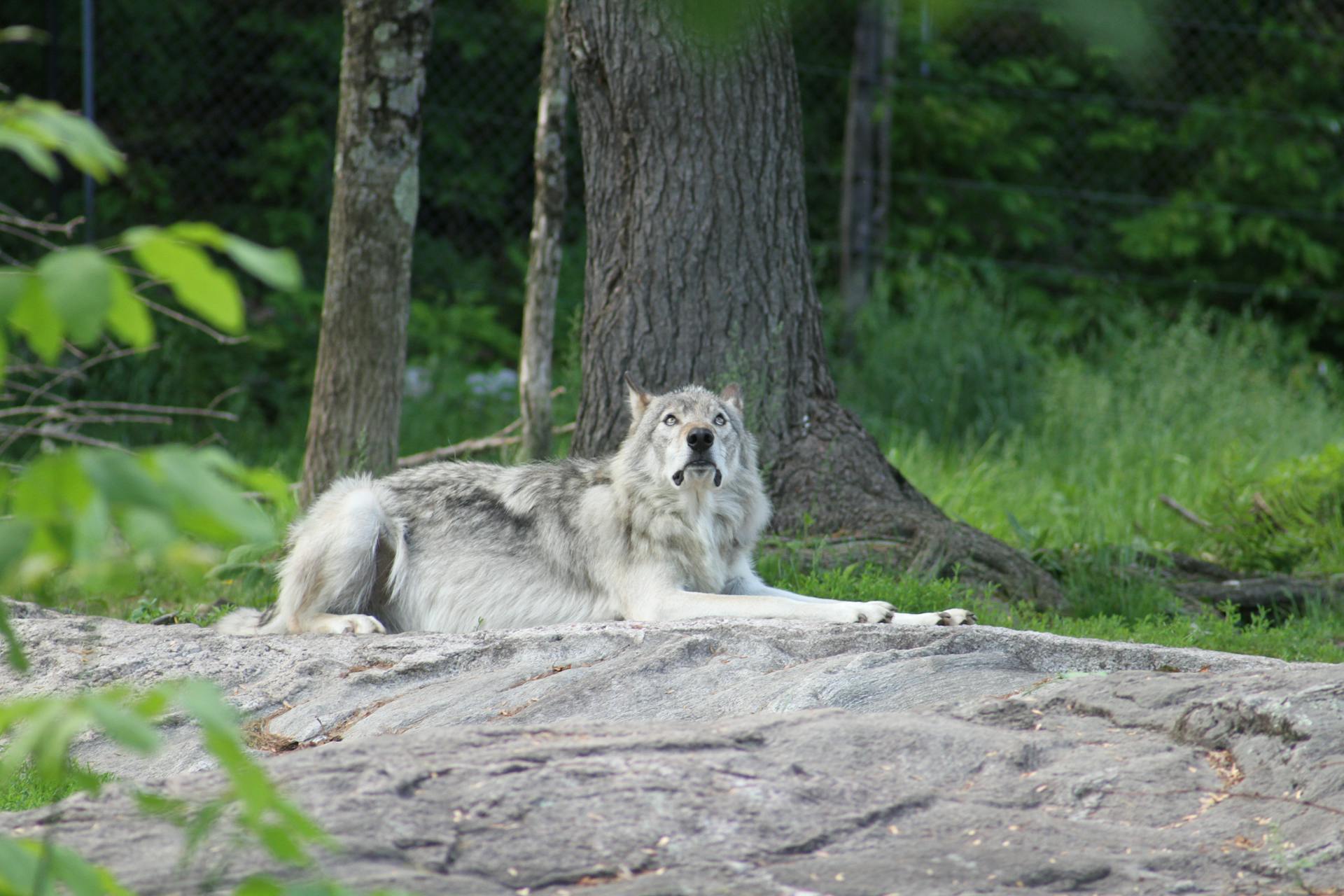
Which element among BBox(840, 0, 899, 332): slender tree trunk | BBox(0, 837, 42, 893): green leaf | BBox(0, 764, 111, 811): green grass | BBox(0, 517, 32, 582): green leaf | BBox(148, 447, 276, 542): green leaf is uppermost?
BBox(840, 0, 899, 332): slender tree trunk

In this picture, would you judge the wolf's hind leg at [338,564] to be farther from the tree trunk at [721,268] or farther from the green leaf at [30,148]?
the green leaf at [30,148]

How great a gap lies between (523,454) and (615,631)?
3256 millimetres

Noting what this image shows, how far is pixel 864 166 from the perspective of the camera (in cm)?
1048

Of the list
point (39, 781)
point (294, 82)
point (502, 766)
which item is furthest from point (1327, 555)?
point (294, 82)

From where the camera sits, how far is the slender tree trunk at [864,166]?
33.9ft

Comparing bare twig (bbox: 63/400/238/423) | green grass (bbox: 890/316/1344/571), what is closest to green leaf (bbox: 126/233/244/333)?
bare twig (bbox: 63/400/238/423)

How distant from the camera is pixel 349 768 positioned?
2531 millimetres

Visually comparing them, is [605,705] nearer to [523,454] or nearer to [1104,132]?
[523,454]

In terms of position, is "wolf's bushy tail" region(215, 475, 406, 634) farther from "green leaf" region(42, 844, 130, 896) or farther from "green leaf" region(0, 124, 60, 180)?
"green leaf" region(0, 124, 60, 180)

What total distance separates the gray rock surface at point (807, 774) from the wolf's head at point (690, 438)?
121cm

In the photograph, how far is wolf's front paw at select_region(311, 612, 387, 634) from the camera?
516cm

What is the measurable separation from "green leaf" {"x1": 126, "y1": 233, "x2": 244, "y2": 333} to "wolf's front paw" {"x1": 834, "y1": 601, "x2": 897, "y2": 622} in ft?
12.5

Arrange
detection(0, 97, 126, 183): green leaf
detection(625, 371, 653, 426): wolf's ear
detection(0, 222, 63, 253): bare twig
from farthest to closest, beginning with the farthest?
detection(625, 371, 653, 426): wolf's ear
detection(0, 222, 63, 253): bare twig
detection(0, 97, 126, 183): green leaf

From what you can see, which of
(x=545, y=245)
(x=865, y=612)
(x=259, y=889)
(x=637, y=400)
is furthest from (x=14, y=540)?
(x=545, y=245)
